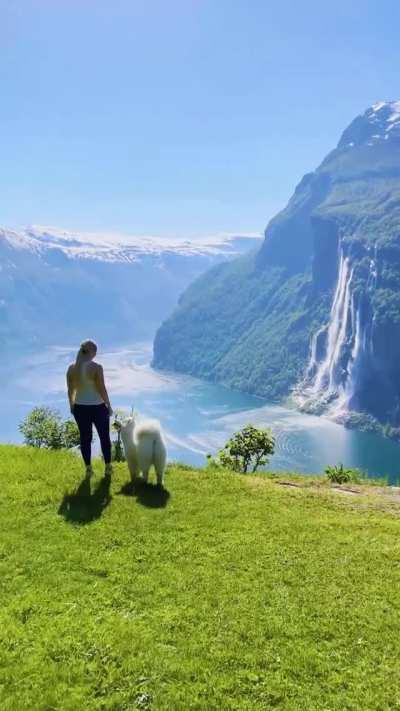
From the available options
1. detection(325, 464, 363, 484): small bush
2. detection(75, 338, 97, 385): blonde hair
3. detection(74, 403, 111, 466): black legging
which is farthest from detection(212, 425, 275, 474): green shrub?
detection(75, 338, 97, 385): blonde hair

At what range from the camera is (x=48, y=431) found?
121 ft

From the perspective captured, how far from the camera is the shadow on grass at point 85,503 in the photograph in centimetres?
1111

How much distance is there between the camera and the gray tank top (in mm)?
12453

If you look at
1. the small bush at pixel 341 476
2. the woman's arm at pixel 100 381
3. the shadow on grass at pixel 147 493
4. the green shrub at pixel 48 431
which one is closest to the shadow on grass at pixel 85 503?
the shadow on grass at pixel 147 493

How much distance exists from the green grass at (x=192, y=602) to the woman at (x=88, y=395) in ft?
4.35

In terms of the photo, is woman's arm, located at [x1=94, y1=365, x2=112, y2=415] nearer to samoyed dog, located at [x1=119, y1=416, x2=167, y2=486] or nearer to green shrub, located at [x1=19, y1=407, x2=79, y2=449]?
samoyed dog, located at [x1=119, y1=416, x2=167, y2=486]

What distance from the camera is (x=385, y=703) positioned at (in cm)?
650

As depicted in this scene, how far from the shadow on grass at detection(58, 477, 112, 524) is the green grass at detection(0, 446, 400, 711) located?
0.04 m

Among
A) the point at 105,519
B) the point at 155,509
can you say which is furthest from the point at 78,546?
the point at 155,509

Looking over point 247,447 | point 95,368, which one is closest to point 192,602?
point 95,368

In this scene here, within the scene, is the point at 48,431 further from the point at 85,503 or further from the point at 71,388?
the point at 85,503

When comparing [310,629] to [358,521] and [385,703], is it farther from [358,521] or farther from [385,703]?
[358,521]

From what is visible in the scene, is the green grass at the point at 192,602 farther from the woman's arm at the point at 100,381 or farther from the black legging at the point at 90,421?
the woman's arm at the point at 100,381

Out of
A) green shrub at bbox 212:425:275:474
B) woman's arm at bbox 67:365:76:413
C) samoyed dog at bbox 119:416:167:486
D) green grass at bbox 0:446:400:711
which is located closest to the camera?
green grass at bbox 0:446:400:711
